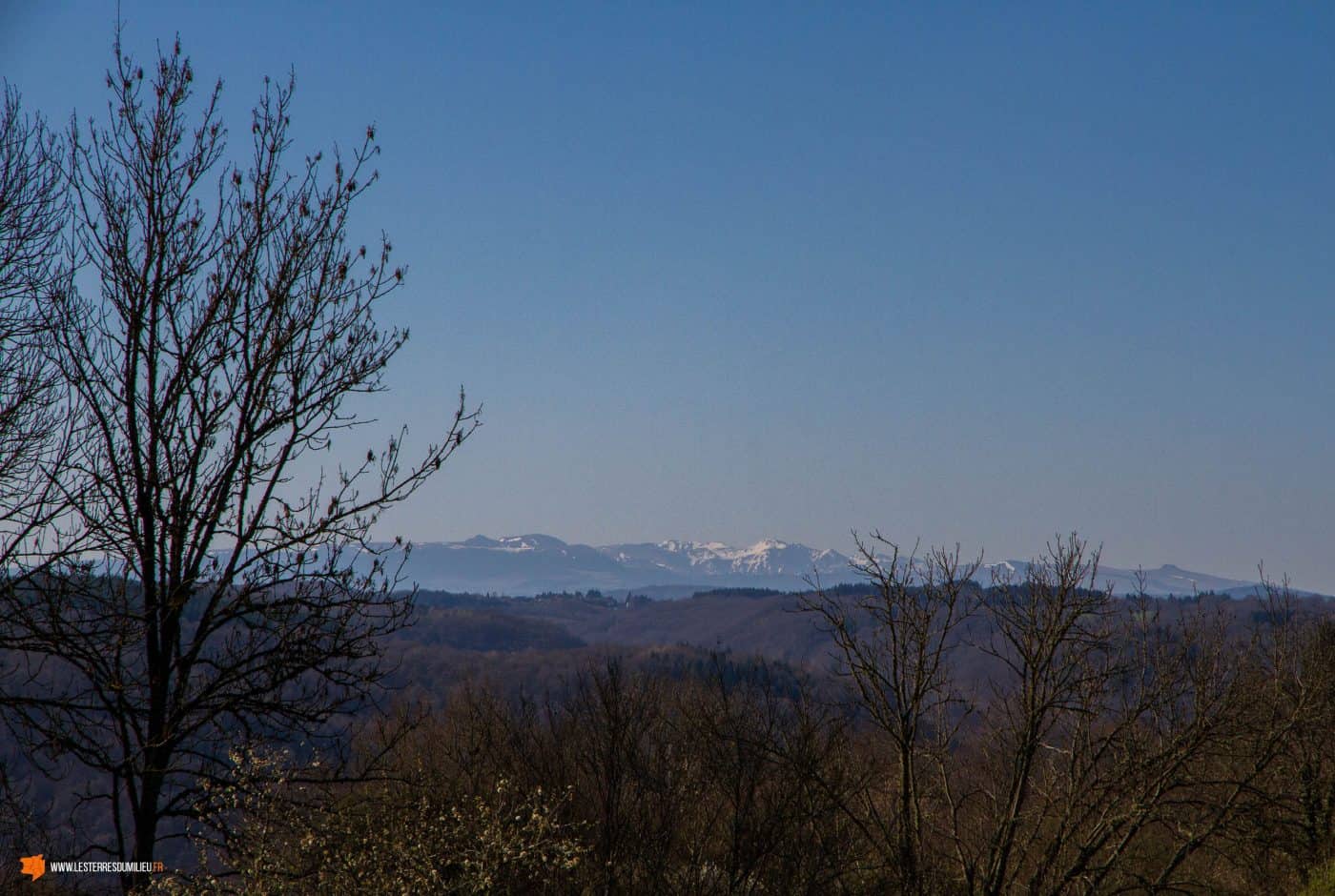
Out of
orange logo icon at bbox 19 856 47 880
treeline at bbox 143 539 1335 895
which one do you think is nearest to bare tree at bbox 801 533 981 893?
treeline at bbox 143 539 1335 895

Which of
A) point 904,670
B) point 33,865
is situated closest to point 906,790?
point 904,670

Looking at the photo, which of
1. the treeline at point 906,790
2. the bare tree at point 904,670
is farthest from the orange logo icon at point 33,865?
the bare tree at point 904,670

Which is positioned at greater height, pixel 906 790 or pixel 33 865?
pixel 33 865

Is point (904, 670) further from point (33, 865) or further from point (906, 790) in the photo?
point (33, 865)

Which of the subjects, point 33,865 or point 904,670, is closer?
point 33,865

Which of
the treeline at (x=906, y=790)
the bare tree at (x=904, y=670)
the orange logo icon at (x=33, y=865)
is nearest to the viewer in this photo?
the treeline at (x=906, y=790)

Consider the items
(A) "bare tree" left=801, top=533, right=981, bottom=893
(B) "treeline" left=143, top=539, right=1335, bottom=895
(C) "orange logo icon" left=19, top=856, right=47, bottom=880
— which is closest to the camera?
(B) "treeline" left=143, top=539, right=1335, bottom=895

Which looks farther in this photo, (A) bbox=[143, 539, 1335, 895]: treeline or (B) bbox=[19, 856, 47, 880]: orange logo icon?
(B) bbox=[19, 856, 47, 880]: orange logo icon

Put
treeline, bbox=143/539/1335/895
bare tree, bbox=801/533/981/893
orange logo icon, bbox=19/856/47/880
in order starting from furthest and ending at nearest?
bare tree, bbox=801/533/981/893
orange logo icon, bbox=19/856/47/880
treeline, bbox=143/539/1335/895

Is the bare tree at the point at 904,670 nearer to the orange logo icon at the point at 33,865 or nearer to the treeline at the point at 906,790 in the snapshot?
the treeline at the point at 906,790

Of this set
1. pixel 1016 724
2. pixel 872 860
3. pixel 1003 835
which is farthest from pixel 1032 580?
pixel 872 860

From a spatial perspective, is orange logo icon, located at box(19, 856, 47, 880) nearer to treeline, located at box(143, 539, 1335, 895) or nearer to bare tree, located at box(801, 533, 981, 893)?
treeline, located at box(143, 539, 1335, 895)

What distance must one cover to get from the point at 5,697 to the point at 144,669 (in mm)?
2013

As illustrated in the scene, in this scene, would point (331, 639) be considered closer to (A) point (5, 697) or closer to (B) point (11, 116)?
(A) point (5, 697)
